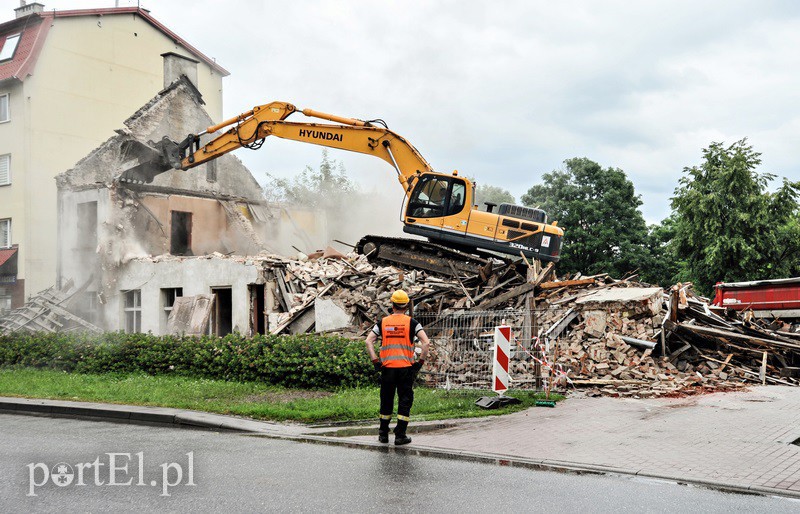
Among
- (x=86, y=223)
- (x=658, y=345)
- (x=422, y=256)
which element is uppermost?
(x=86, y=223)

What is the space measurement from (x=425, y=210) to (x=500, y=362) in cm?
891

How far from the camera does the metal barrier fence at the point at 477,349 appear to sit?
13344 millimetres

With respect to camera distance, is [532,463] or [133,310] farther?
[133,310]

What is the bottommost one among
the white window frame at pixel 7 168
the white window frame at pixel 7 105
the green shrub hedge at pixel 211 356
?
the green shrub hedge at pixel 211 356

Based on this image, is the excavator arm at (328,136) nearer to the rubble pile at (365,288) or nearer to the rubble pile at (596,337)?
the rubble pile at (365,288)

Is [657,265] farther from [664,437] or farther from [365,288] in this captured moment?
[664,437]

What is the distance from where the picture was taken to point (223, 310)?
2291cm

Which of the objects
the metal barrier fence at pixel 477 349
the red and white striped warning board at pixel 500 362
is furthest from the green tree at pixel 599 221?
the red and white striped warning board at pixel 500 362

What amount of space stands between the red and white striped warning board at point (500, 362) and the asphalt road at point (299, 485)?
369 cm

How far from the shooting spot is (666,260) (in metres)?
47.7

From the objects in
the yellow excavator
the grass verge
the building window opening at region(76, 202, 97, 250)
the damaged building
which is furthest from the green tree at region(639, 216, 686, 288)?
the grass verge

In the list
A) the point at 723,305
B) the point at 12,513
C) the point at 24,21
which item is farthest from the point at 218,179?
the point at 12,513

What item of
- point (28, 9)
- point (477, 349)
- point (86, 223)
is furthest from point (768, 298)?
point (28, 9)

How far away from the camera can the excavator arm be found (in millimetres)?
21047
